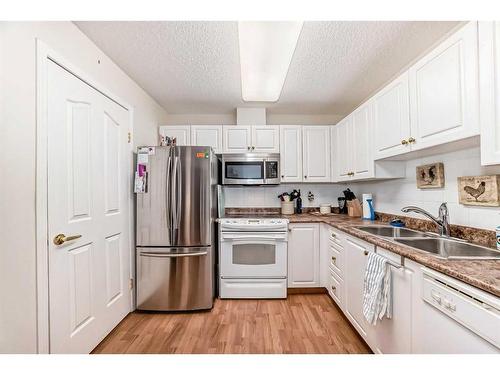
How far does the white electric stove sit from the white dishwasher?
1.55 metres

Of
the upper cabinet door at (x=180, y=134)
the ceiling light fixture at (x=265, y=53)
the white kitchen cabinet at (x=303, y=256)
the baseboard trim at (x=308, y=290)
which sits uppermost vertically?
the ceiling light fixture at (x=265, y=53)

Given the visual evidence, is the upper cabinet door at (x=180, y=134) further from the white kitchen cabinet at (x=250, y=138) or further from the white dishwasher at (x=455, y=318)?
the white dishwasher at (x=455, y=318)

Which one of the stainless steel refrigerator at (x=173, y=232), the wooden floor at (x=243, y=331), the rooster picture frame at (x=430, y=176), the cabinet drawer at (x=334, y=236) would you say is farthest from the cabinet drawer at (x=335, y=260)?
the stainless steel refrigerator at (x=173, y=232)

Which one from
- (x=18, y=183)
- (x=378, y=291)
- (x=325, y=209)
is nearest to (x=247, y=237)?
(x=325, y=209)

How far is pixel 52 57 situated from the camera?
1.39m

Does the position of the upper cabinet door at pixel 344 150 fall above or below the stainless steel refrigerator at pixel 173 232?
above

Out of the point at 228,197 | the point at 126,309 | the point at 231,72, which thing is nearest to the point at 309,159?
the point at 228,197

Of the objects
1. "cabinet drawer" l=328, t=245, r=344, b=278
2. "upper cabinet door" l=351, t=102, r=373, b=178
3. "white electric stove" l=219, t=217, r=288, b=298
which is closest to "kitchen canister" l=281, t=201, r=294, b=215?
"white electric stove" l=219, t=217, r=288, b=298

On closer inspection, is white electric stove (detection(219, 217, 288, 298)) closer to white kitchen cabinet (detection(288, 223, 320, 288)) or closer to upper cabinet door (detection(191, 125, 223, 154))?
white kitchen cabinet (detection(288, 223, 320, 288))

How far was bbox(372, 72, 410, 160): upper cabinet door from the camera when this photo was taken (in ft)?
5.61

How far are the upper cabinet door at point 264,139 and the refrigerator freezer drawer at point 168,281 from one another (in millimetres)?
1596

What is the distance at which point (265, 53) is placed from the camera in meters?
1.91

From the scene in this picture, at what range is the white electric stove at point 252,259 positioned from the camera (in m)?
2.62
